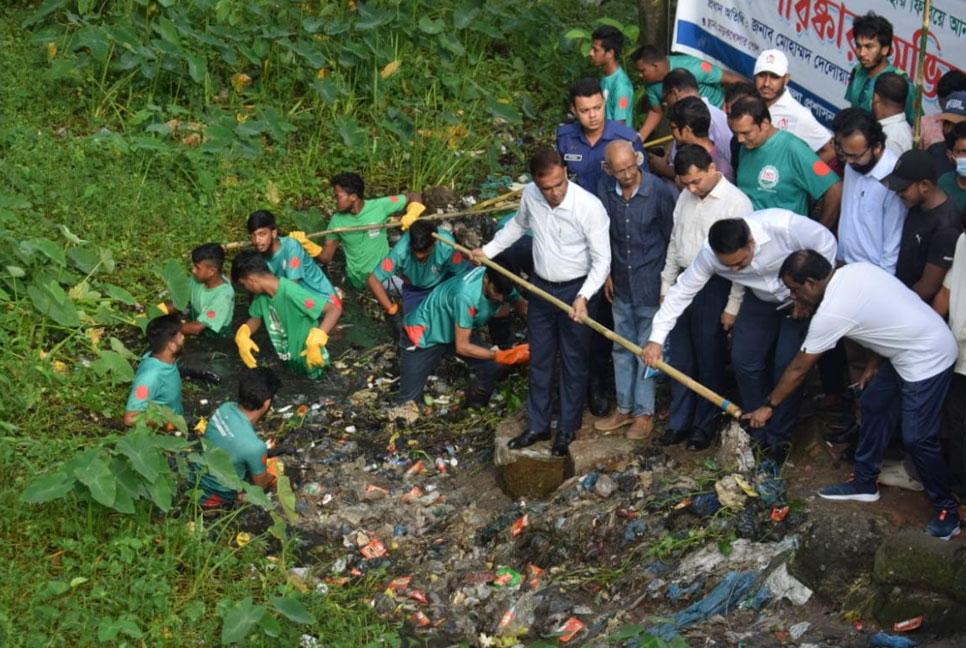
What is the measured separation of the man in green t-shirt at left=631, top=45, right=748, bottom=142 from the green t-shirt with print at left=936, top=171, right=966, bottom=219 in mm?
2339

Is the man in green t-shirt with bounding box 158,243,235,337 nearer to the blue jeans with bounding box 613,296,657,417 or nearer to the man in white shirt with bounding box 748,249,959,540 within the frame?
the blue jeans with bounding box 613,296,657,417

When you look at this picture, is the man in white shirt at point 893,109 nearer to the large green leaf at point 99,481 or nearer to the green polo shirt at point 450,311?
the green polo shirt at point 450,311

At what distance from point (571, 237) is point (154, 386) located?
8.51 feet

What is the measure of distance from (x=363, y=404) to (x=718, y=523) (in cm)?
291

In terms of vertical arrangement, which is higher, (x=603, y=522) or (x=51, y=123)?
(x=51, y=123)

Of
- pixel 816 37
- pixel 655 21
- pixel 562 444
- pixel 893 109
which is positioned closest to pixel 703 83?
pixel 816 37

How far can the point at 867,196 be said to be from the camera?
6.51m

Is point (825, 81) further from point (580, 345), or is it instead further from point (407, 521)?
point (407, 521)

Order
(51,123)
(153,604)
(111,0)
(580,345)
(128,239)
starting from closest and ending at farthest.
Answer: (153,604) < (580,345) < (128,239) < (51,123) < (111,0)

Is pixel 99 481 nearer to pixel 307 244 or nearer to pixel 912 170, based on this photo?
pixel 307 244

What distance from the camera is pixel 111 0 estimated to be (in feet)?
37.3

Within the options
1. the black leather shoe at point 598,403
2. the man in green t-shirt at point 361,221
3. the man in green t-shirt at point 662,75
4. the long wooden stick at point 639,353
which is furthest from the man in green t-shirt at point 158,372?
the man in green t-shirt at point 662,75

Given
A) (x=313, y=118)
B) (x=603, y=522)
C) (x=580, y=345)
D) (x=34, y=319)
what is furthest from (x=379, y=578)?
(x=313, y=118)

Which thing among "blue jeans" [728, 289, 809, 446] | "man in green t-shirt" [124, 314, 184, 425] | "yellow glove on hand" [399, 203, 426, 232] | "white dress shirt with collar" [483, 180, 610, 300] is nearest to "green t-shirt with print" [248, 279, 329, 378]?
"yellow glove on hand" [399, 203, 426, 232]
